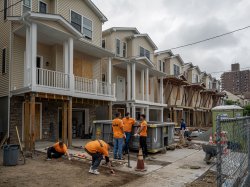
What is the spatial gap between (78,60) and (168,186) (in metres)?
13.7

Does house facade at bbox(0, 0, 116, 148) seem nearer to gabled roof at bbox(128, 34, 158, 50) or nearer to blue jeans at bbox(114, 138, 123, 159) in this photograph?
blue jeans at bbox(114, 138, 123, 159)

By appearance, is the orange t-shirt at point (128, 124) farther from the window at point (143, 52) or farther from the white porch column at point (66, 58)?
the window at point (143, 52)

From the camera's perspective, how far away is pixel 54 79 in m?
15.5

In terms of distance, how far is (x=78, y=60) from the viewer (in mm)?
20250

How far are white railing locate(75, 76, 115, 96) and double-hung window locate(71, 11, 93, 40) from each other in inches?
153

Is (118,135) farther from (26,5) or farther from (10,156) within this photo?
(26,5)

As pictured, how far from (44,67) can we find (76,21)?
4.31 m

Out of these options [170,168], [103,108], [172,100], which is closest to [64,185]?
[170,168]

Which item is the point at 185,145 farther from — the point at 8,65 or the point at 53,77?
the point at 8,65

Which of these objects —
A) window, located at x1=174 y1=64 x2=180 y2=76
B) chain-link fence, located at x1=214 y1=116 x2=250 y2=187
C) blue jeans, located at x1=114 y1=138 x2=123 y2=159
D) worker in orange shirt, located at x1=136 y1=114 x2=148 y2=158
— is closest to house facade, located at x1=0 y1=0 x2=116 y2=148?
blue jeans, located at x1=114 y1=138 x2=123 y2=159

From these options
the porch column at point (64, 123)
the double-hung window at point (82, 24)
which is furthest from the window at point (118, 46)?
the porch column at point (64, 123)

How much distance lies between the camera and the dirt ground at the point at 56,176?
27.0 feet

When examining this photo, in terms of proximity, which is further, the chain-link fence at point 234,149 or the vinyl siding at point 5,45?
the vinyl siding at point 5,45

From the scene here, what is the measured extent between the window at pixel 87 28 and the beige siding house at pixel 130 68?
3.14 metres
